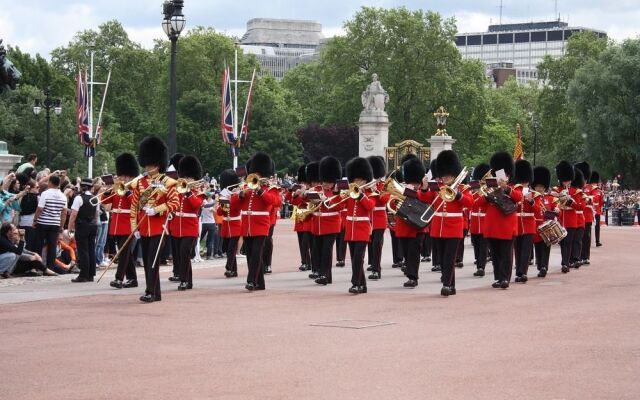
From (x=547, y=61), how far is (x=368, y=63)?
1271 cm

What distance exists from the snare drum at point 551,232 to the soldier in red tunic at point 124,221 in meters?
5.88

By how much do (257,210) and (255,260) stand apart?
644 millimetres

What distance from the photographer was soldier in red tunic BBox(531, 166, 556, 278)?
706 inches

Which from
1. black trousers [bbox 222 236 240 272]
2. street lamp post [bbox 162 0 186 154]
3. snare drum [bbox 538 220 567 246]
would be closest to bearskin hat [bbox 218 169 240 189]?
street lamp post [bbox 162 0 186 154]

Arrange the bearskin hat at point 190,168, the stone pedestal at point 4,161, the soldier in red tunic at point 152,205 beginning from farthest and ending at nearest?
the stone pedestal at point 4,161 → the bearskin hat at point 190,168 → the soldier in red tunic at point 152,205

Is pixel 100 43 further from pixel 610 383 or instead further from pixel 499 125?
pixel 610 383

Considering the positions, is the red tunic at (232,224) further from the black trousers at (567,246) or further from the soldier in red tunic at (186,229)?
the black trousers at (567,246)

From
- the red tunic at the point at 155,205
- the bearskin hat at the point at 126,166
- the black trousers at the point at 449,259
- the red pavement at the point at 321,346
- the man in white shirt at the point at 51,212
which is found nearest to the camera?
the red pavement at the point at 321,346

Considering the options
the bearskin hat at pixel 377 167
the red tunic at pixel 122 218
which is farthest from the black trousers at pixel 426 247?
the red tunic at pixel 122 218

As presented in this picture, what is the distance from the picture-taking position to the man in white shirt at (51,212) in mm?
17406

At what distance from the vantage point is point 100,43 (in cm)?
8650

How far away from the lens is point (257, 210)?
15.8 metres

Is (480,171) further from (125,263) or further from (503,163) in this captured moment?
(125,263)

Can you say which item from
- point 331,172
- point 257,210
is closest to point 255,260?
point 257,210
